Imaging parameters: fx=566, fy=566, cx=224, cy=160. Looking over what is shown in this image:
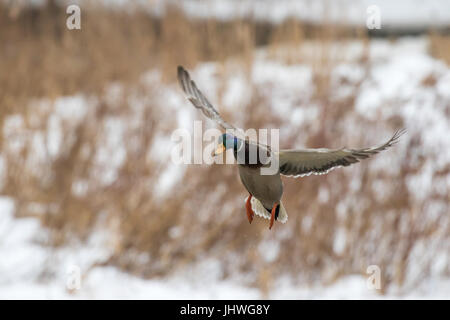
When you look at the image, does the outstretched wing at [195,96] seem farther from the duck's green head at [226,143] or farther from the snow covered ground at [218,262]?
the snow covered ground at [218,262]

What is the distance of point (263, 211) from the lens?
0.52 m

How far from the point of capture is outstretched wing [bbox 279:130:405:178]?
47cm

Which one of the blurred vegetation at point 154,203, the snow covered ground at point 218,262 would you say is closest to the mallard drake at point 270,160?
the snow covered ground at point 218,262

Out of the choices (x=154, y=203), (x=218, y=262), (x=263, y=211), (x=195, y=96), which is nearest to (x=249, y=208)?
(x=263, y=211)

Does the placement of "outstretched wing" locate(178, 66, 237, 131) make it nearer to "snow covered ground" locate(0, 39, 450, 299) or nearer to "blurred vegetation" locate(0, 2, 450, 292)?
"snow covered ground" locate(0, 39, 450, 299)

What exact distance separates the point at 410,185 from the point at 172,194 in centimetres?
141

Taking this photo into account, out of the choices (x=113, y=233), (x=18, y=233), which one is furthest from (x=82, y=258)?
(x=18, y=233)

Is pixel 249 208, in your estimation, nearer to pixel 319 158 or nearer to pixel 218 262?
pixel 319 158

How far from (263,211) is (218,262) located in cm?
318

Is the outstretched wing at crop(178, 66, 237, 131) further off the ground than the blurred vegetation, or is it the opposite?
the outstretched wing at crop(178, 66, 237, 131)

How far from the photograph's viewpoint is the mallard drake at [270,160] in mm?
439

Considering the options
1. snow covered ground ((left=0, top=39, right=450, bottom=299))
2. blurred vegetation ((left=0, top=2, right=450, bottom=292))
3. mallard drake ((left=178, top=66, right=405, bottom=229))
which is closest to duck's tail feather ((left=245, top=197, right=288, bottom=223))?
mallard drake ((left=178, top=66, right=405, bottom=229))

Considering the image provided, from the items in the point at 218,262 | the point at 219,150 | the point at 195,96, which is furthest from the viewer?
the point at 218,262

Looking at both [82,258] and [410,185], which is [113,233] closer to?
[82,258]
